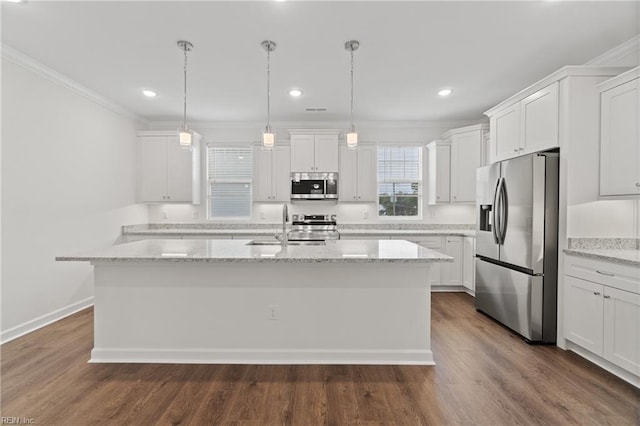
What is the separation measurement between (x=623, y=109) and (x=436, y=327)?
8.61ft

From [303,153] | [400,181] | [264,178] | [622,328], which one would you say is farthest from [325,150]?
[622,328]

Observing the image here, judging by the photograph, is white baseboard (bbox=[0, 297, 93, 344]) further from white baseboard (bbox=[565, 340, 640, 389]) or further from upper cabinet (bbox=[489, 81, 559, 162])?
upper cabinet (bbox=[489, 81, 559, 162])

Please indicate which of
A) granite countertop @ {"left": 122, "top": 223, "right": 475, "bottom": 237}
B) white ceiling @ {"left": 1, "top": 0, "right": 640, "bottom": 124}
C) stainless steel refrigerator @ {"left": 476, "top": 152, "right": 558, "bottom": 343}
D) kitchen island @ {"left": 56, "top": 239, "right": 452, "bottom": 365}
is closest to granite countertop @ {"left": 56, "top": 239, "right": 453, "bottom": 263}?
kitchen island @ {"left": 56, "top": 239, "right": 452, "bottom": 365}

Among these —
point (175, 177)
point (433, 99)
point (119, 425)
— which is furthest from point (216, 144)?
point (119, 425)

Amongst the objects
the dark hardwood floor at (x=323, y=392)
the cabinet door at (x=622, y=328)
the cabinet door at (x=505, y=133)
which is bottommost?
the dark hardwood floor at (x=323, y=392)

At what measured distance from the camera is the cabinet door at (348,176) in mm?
5324

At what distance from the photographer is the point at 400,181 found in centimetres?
558

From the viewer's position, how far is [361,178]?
5.36m

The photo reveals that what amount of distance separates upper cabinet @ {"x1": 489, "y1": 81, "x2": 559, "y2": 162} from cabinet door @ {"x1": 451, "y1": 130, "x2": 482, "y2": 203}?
→ 37.1 inches

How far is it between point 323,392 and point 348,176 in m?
3.71

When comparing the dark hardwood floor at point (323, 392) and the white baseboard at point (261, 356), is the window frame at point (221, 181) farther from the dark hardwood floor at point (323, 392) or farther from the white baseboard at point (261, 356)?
the white baseboard at point (261, 356)

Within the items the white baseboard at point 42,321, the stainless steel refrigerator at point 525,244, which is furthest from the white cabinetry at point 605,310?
the white baseboard at point 42,321

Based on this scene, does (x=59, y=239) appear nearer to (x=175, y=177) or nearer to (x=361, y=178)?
(x=175, y=177)

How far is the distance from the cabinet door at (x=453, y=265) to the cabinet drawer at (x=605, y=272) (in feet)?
6.42
